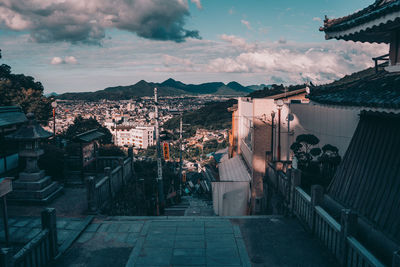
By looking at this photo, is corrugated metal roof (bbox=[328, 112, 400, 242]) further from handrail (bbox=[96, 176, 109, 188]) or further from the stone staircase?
the stone staircase

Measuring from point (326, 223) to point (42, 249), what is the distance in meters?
6.38

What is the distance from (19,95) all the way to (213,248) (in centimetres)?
2577

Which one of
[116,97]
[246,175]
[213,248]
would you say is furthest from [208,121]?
[213,248]

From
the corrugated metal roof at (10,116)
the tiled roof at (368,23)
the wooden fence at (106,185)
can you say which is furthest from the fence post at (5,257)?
the corrugated metal roof at (10,116)

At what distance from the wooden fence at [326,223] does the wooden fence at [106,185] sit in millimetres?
6225

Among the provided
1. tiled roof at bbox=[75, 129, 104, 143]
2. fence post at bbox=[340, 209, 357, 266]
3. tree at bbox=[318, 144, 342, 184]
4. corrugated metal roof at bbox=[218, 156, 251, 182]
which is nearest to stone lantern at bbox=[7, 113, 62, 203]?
tiled roof at bbox=[75, 129, 104, 143]

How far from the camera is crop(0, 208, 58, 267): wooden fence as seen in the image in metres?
5.21

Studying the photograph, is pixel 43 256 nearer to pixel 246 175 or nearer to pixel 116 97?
pixel 246 175

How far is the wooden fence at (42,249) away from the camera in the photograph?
5.21 m

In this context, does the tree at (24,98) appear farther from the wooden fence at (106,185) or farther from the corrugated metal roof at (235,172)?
the corrugated metal roof at (235,172)

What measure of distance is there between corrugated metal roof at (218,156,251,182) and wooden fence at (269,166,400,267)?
5.27 m

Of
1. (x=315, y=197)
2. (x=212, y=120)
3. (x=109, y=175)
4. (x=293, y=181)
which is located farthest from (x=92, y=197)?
(x=212, y=120)

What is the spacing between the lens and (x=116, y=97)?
366 feet

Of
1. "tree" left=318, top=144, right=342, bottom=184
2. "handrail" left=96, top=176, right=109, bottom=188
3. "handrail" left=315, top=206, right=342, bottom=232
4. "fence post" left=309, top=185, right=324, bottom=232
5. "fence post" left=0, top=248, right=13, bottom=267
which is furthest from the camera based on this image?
"tree" left=318, top=144, right=342, bottom=184
